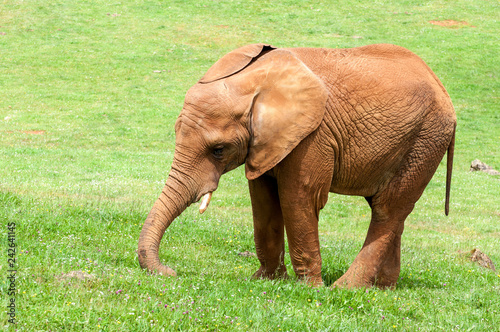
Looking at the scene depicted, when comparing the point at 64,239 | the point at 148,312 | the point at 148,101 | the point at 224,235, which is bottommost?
the point at 148,101

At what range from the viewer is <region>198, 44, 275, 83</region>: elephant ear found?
7.38 m

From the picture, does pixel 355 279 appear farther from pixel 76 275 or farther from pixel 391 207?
pixel 76 275

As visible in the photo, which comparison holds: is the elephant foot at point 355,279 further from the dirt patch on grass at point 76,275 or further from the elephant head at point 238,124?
the dirt patch on grass at point 76,275

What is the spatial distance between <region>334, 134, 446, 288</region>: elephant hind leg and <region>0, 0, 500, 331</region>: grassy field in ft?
1.54

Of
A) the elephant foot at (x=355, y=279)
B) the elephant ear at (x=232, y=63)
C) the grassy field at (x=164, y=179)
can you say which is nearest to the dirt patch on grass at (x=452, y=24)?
the grassy field at (x=164, y=179)

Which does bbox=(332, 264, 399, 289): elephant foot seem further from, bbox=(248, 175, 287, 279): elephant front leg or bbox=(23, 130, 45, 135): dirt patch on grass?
bbox=(23, 130, 45, 135): dirt patch on grass

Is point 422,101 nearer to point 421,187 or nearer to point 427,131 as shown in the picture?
point 427,131

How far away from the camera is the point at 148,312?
5.32 meters

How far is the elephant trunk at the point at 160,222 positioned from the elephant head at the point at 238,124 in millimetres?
12

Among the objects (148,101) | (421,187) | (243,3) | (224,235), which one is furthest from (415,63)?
(243,3)

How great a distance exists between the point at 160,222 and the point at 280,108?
1.99 meters

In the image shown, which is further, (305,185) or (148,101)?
(148,101)

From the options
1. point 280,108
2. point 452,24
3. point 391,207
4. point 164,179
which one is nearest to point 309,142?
point 280,108

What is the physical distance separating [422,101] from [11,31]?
129 feet
